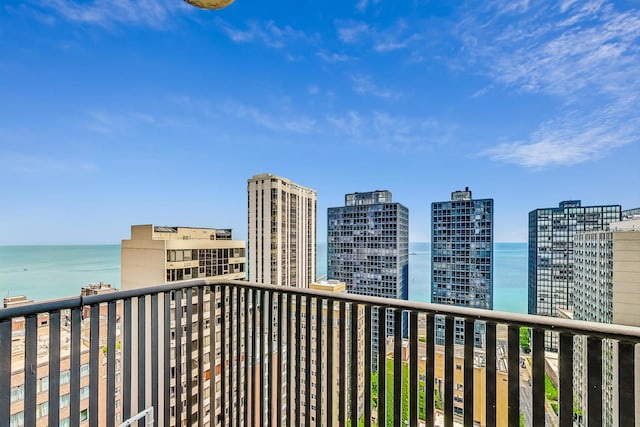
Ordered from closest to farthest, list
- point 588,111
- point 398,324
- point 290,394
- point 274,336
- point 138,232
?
point 398,324
point 290,394
point 274,336
point 588,111
point 138,232

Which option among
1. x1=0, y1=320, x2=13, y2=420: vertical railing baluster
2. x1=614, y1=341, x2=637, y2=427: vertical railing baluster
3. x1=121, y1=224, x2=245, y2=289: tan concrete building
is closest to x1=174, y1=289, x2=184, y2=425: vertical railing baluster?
x1=0, y1=320, x2=13, y2=420: vertical railing baluster

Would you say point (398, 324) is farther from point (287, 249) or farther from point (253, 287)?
point (287, 249)

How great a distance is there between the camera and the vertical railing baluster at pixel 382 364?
135 centimetres

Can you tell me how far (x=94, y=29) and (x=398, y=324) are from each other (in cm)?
483

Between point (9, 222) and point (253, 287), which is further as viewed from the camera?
point (9, 222)

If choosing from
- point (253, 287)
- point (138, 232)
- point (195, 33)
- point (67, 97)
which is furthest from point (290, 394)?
point (138, 232)

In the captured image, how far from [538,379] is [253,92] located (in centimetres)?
639

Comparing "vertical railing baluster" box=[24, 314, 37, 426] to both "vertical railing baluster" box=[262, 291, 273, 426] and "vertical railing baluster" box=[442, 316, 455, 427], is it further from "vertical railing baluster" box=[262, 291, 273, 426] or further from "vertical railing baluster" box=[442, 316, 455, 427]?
"vertical railing baluster" box=[442, 316, 455, 427]

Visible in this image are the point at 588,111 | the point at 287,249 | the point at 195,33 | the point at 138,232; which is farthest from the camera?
the point at 287,249

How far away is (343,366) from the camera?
57.3 inches

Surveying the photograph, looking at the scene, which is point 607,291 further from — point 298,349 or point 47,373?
point 47,373

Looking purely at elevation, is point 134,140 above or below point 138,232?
above

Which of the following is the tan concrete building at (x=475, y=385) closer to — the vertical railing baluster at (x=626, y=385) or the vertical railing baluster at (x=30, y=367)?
the vertical railing baluster at (x=626, y=385)

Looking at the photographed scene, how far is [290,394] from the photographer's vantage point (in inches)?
64.7
